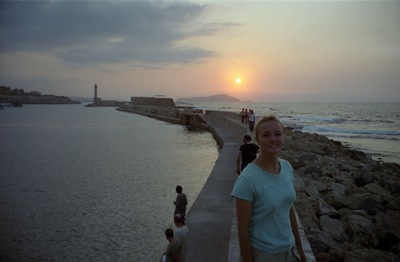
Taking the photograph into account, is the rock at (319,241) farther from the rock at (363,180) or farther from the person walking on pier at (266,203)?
the rock at (363,180)

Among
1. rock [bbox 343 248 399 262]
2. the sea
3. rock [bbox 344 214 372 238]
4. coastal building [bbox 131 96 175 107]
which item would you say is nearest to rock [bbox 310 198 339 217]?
rock [bbox 344 214 372 238]

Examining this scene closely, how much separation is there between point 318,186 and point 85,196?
6.97 m

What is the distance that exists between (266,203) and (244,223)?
166 millimetres

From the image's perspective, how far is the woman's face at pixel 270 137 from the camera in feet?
6.61

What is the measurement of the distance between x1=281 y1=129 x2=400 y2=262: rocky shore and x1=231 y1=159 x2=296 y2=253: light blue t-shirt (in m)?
1.19

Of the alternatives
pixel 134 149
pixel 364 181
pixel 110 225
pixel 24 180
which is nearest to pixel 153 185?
pixel 110 225

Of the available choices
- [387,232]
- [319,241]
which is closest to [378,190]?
[387,232]

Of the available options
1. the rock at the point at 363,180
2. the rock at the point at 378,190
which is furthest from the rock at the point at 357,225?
the rock at the point at 363,180

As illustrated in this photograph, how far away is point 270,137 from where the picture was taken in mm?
2037

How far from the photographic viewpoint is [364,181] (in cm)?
1082

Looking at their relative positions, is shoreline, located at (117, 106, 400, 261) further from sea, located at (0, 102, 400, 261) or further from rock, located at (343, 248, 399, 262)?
sea, located at (0, 102, 400, 261)

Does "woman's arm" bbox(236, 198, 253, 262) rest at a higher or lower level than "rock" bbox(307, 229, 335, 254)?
higher

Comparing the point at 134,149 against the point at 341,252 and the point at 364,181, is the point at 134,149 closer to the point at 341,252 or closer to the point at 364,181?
the point at 364,181

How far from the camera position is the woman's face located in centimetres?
202
